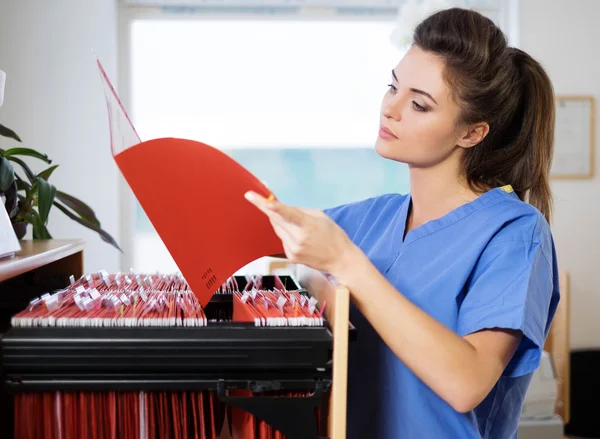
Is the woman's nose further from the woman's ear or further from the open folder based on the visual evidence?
the open folder

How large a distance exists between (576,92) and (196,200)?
3.49 metres

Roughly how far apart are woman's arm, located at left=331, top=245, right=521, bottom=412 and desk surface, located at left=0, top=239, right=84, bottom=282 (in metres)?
0.41

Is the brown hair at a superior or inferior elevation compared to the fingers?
superior

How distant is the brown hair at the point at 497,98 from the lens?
3.60 ft

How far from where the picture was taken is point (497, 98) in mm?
1142

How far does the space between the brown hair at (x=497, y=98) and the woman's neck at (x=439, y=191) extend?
0.03 meters

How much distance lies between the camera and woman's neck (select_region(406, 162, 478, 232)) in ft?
3.76

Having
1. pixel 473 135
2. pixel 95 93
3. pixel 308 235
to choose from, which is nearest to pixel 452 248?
pixel 473 135

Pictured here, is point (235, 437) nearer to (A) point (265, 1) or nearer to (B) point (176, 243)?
(B) point (176, 243)

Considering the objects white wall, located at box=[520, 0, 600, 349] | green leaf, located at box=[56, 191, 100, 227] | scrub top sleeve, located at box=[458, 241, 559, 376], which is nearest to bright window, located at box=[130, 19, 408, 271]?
white wall, located at box=[520, 0, 600, 349]

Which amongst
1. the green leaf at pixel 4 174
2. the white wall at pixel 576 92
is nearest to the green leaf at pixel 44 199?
the green leaf at pixel 4 174

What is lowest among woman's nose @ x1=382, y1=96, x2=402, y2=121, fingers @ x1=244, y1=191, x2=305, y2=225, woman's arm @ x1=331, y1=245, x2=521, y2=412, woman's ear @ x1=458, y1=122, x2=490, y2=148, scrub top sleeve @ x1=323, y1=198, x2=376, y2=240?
woman's arm @ x1=331, y1=245, x2=521, y2=412

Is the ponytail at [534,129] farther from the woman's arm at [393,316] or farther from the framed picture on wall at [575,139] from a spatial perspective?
the framed picture on wall at [575,139]

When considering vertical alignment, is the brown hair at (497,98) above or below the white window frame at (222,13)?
below
